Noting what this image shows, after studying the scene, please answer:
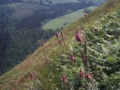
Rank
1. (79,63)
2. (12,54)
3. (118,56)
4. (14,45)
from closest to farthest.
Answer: (118,56) < (79,63) < (12,54) < (14,45)

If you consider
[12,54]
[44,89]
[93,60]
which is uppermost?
[93,60]

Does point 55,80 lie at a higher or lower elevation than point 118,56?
lower

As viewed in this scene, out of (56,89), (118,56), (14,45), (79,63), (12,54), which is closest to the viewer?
(56,89)

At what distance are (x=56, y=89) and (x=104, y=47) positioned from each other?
2468 mm

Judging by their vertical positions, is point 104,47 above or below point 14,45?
above

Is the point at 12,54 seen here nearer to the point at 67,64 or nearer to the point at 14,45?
the point at 14,45

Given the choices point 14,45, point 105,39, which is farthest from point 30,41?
point 105,39

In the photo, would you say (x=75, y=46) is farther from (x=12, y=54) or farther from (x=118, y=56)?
(x=12, y=54)

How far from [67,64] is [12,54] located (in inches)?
5220

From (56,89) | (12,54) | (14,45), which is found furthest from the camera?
(14,45)

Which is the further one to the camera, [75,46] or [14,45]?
[14,45]

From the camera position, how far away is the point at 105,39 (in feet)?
37.0

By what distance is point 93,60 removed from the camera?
8.94 metres

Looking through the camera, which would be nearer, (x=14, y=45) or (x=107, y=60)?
(x=107, y=60)
